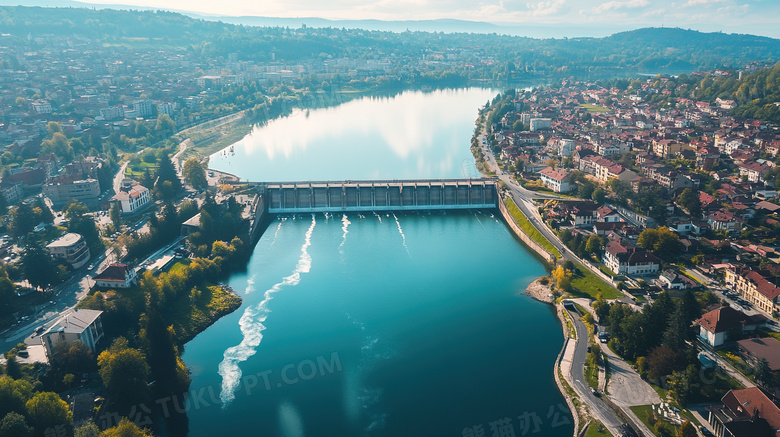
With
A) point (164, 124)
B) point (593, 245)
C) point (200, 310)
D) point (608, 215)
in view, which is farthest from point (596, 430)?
point (164, 124)

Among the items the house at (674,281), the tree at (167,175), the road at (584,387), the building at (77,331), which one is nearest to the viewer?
the road at (584,387)

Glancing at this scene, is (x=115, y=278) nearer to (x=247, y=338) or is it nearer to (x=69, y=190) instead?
(x=247, y=338)

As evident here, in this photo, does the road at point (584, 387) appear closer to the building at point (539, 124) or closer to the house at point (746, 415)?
the house at point (746, 415)

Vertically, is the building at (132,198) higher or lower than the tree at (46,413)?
lower

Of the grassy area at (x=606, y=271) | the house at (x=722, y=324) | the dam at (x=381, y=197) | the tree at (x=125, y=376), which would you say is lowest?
the dam at (x=381, y=197)

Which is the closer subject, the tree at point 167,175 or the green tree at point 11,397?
the green tree at point 11,397

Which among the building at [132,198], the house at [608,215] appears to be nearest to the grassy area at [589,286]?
the house at [608,215]

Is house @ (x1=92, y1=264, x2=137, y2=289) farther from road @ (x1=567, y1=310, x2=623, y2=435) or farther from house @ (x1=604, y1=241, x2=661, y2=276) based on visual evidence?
house @ (x1=604, y1=241, x2=661, y2=276)
